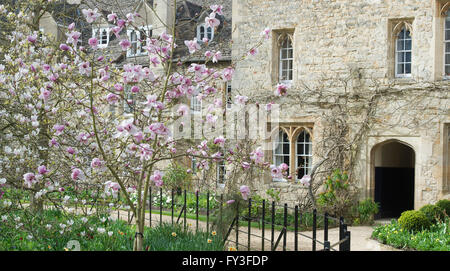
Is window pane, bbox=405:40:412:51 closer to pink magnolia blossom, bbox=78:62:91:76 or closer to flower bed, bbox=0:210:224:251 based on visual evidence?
flower bed, bbox=0:210:224:251

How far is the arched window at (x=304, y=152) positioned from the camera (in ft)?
49.9

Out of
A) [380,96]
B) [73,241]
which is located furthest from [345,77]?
[73,241]

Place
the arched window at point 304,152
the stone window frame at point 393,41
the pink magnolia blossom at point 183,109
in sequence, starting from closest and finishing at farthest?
the pink magnolia blossom at point 183,109 → the stone window frame at point 393,41 → the arched window at point 304,152

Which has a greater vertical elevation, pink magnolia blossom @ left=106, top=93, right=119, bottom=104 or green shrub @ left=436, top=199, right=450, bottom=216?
pink magnolia blossom @ left=106, top=93, right=119, bottom=104

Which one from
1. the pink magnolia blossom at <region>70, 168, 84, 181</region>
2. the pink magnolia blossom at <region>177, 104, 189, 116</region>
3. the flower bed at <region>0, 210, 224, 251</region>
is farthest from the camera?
the flower bed at <region>0, 210, 224, 251</region>

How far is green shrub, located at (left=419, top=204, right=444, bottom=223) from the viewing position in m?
11.8

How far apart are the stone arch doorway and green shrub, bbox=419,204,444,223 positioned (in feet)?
8.05

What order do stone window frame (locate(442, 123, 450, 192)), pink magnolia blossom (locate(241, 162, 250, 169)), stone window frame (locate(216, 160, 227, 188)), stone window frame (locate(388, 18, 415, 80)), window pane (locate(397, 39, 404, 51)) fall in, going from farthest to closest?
stone window frame (locate(216, 160, 227, 188)), window pane (locate(397, 39, 404, 51)), stone window frame (locate(388, 18, 415, 80)), stone window frame (locate(442, 123, 450, 192)), pink magnolia blossom (locate(241, 162, 250, 169))

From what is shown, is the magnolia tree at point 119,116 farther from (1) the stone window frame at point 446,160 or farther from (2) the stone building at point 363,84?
(1) the stone window frame at point 446,160

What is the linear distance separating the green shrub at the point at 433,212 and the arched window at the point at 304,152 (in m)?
3.76

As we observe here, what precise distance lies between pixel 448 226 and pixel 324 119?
4832 mm

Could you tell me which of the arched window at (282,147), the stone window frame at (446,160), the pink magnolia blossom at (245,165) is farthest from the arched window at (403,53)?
the pink magnolia blossom at (245,165)

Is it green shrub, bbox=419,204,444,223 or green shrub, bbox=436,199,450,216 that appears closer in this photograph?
green shrub, bbox=419,204,444,223

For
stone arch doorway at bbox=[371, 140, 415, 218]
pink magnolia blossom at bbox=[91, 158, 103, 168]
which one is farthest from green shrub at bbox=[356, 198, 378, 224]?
pink magnolia blossom at bbox=[91, 158, 103, 168]
